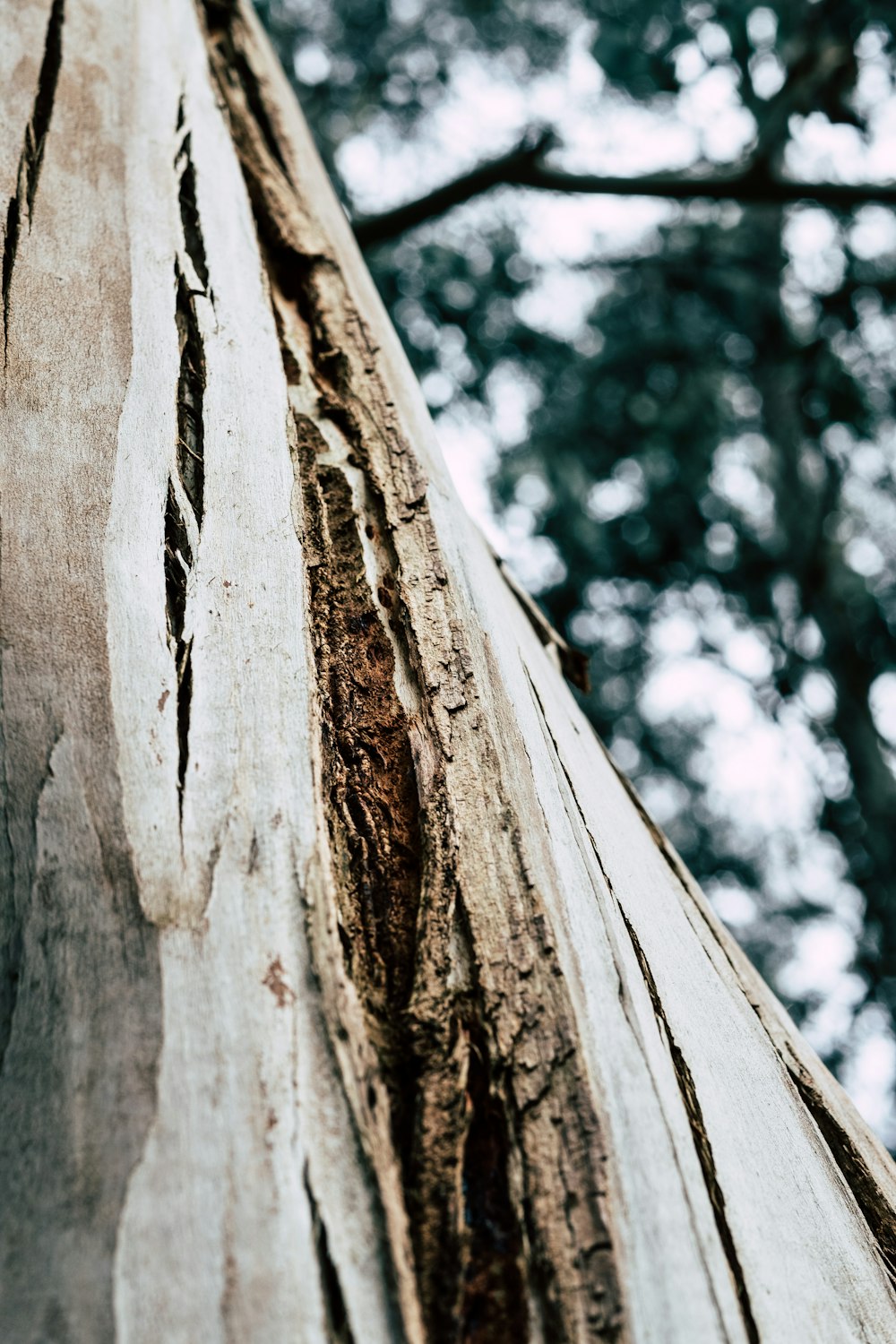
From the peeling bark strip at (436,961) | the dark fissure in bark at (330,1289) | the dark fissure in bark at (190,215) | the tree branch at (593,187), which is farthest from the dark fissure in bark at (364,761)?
the tree branch at (593,187)

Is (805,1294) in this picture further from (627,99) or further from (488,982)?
(627,99)

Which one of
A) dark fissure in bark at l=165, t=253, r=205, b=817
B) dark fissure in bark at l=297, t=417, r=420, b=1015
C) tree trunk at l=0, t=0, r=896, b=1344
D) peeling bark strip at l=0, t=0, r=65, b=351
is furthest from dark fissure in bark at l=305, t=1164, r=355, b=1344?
peeling bark strip at l=0, t=0, r=65, b=351

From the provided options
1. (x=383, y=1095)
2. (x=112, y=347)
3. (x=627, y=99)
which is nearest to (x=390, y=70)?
(x=627, y=99)

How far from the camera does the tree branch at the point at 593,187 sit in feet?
7.03

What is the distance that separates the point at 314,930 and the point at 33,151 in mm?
794

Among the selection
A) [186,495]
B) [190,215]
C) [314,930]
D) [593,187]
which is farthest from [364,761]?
[593,187]

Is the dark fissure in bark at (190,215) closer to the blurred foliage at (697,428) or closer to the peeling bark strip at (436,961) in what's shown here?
the peeling bark strip at (436,961)

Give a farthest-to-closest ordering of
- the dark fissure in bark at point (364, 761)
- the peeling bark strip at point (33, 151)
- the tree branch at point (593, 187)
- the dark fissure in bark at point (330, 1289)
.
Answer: the tree branch at point (593, 187) < the peeling bark strip at point (33, 151) < the dark fissure in bark at point (364, 761) < the dark fissure in bark at point (330, 1289)

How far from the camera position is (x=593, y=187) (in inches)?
86.3

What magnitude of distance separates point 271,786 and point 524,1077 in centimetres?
20

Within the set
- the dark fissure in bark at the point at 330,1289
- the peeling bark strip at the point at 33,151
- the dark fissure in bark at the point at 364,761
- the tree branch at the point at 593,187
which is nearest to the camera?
the dark fissure in bark at the point at 330,1289

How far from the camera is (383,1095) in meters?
0.46

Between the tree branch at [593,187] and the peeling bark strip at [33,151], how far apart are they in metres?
1.34

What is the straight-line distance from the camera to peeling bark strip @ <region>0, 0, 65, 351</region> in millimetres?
797
